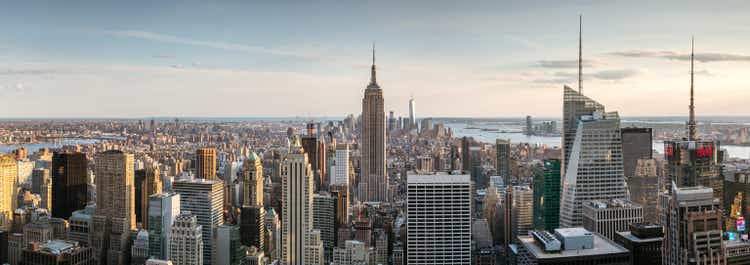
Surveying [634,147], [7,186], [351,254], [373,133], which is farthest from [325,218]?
[373,133]

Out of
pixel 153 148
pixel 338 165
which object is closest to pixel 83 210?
pixel 153 148

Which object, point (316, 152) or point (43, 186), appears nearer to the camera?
point (43, 186)

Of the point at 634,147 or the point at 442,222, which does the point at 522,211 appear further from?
the point at 442,222

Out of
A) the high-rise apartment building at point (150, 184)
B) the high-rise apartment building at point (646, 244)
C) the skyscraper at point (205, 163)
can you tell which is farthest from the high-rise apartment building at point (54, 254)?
the high-rise apartment building at point (646, 244)

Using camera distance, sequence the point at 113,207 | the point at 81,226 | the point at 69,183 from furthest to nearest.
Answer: the point at 69,183 → the point at 113,207 → the point at 81,226

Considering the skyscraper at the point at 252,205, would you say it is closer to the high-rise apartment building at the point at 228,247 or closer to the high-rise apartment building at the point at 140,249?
the high-rise apartment building at the point at 228,247

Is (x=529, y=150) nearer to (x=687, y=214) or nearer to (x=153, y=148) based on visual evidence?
(x=153, y=148)

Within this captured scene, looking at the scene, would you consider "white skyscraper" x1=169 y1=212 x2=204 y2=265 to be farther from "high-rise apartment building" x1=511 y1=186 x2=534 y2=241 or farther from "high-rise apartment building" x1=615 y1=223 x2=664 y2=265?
"high-rise apartment building" x1=615 y1=223 x2=664 y2=265
